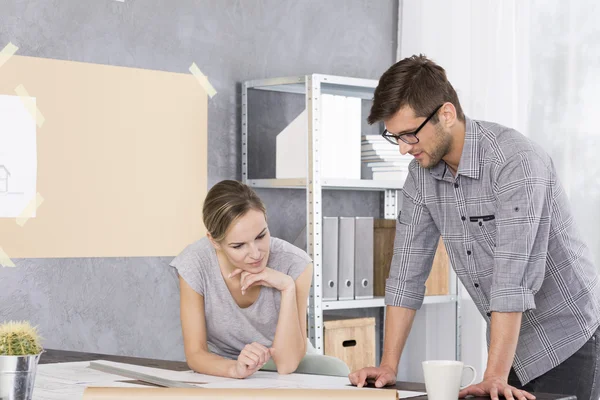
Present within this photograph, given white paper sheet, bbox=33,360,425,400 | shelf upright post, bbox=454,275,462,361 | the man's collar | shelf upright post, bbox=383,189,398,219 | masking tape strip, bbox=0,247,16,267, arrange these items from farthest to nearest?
shelf upright post, bbox=383,189,398,219
shelf upright post, bbox=454,275,462,361
masking tape strip, bbox=0,247,16,267
the man's collar
white paper sheet, bbox=33,360,425,400

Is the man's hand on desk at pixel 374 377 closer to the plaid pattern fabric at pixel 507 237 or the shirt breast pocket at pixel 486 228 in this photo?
the plaid pattern fabric at pixel 507 237

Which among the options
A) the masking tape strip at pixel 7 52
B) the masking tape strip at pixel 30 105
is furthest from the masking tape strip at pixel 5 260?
the masking tape strip at pixel 7 52

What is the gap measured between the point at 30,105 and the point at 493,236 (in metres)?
1.69

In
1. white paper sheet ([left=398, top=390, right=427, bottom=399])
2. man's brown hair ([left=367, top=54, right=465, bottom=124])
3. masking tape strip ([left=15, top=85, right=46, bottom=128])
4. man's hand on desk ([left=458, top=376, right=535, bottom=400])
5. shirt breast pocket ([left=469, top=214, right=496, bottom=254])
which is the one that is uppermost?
masking tape strip ([left=15, top=85, right=46, bottom=128])

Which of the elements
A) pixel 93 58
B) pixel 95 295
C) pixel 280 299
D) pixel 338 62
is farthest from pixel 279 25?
pixel 280 299

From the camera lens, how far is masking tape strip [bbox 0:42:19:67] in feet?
9.54

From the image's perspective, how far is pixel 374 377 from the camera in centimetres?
182

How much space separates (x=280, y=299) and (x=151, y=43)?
4.15ft

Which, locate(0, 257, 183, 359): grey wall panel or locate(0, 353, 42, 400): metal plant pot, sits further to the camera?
locate(0, 257, 183, 359): grey wall panel

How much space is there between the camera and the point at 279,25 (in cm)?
362

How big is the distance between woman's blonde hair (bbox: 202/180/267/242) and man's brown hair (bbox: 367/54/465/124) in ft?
1.60

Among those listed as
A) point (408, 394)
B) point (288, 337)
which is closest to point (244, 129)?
point (288, 337)

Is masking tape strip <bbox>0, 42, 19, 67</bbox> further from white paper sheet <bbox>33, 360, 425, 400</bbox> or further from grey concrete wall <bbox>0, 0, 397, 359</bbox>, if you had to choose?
white paper sheet <bbox>33, 360, 425, 400</bbox>

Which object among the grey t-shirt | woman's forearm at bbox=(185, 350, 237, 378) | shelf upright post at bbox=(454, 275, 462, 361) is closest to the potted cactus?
woman's forearm at bbox=(185, 350, 237, 378)
